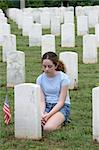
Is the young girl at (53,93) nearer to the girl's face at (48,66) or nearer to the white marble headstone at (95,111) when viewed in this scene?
the girl's face at (48,66)

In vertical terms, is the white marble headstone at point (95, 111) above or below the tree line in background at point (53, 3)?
below

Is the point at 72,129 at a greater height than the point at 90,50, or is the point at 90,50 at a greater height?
the point at 90,50

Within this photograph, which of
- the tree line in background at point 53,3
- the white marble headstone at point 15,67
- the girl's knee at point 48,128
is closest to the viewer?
the girl's knee at point 48,128

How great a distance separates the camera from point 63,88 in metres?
7.92

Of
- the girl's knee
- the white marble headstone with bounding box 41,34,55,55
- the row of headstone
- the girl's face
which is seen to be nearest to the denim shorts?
the girl's knee

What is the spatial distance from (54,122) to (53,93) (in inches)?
18.9

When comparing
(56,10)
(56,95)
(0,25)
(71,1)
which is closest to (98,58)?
(0,25)

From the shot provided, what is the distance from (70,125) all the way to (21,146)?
115 cm

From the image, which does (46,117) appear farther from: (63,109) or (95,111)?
(95,111)

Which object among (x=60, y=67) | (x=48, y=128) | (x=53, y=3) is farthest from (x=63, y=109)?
(x=53, y=3)

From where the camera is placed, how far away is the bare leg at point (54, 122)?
768 centimetres

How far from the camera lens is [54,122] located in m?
7.71

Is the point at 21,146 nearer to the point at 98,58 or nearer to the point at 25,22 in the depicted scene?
the point at 98,58

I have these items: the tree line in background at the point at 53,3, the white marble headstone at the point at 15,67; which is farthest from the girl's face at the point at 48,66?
the tree line in background at the point at 53,3
